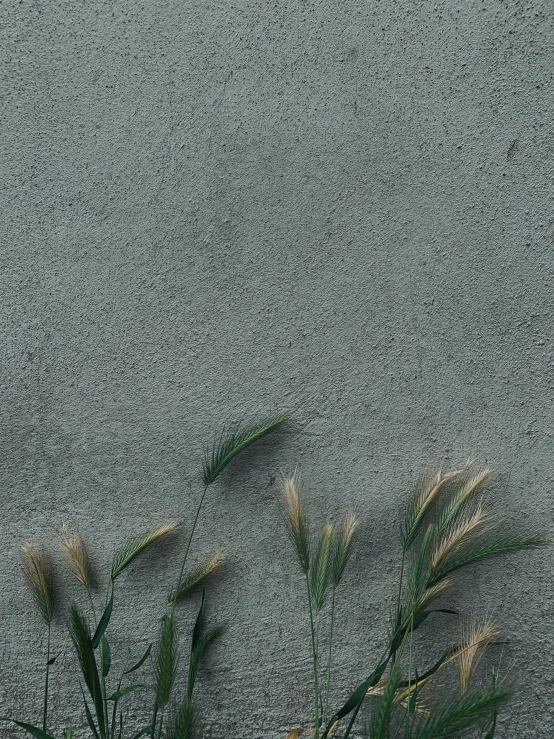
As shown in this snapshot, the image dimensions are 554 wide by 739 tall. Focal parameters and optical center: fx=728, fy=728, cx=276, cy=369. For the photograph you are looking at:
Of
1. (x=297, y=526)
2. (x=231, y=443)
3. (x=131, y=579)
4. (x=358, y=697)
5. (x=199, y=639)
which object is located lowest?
(x=358, y=697)

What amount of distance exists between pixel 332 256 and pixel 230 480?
0.61 meters

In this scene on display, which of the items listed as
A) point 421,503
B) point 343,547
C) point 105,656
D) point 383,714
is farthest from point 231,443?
point 383,714

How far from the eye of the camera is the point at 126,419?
183 cm

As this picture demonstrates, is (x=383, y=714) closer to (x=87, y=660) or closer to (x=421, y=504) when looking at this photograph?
(x=421, y=504)

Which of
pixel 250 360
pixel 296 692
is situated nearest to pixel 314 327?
pixel 250 360

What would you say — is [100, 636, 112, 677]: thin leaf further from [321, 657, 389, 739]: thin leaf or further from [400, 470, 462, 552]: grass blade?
[400, 470, 462, 552]: grass blade

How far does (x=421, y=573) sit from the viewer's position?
1583mm

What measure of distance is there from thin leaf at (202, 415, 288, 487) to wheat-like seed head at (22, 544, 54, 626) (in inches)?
17.8

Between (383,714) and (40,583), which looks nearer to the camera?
(383,714)

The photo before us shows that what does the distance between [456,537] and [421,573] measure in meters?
0.11

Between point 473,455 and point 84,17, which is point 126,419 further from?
point 84,17

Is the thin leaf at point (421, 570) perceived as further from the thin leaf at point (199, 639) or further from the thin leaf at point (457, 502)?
the thin leaf at point (199, 639)

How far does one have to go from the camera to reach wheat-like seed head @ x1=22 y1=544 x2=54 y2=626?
175 centimetres

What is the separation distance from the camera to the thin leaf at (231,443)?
5.51 feet
